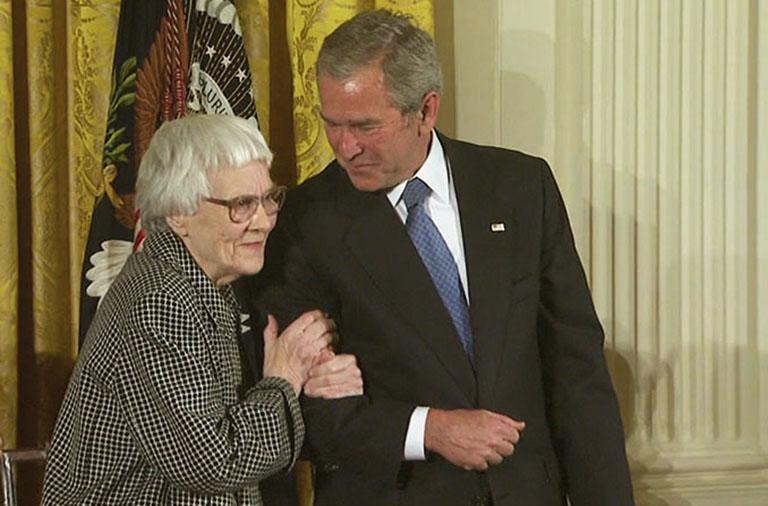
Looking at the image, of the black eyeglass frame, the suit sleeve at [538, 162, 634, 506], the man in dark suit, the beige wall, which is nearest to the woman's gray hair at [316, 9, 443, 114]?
the man in dark suit

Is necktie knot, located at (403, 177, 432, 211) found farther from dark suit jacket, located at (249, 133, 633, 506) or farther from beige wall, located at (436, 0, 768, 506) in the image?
beige wall, located at (436, 0, 768, 506)

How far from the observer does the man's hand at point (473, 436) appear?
106 inches

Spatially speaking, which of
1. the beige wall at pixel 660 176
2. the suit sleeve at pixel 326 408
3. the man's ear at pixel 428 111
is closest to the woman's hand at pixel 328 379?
the suit sleeve at pixel 326 408

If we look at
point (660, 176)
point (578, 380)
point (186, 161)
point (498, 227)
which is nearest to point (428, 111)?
point (498, 227)

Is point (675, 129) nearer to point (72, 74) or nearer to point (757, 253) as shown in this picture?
point (757, 253)

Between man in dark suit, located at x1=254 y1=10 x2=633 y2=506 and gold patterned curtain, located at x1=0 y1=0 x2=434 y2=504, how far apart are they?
1.94ft

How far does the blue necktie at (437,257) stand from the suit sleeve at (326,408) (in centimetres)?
20

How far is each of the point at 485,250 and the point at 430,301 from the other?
160 mm

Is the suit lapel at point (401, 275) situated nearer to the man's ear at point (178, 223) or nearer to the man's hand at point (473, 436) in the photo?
the man's hand at point (473, 436)

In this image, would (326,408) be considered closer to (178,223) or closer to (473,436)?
(473,436)

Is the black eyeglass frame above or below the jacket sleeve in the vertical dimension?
above

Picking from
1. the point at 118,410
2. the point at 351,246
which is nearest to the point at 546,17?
the point at 351,246

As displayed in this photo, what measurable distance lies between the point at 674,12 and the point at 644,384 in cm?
97

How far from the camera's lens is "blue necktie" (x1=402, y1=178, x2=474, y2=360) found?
2912 millimetres
